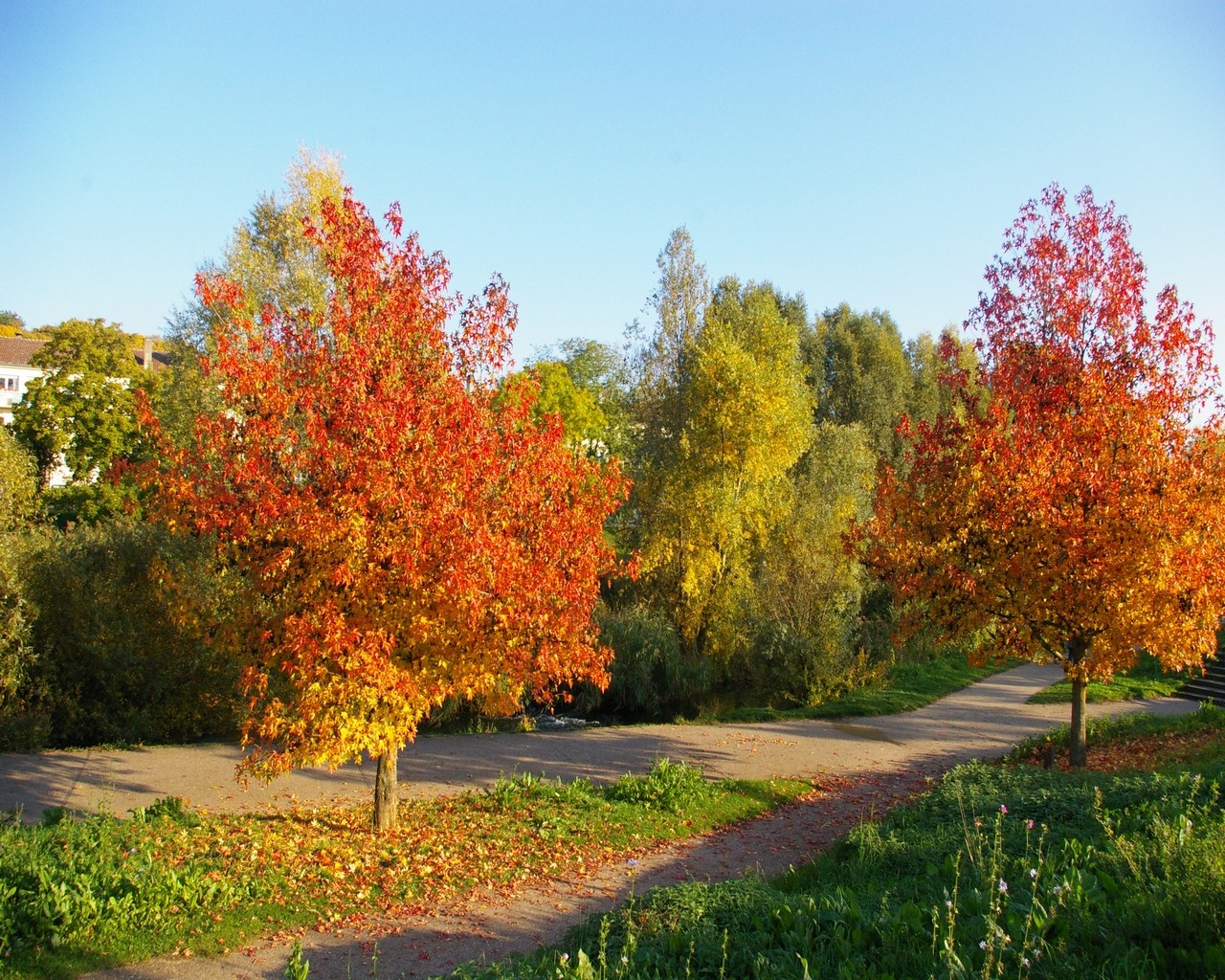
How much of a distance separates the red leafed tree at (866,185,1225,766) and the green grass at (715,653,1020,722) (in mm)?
6541

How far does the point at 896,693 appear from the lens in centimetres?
2098

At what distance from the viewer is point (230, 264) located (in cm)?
2672

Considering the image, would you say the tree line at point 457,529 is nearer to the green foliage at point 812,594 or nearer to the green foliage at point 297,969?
the green foliage at point 812,594

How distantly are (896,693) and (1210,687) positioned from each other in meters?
7.56

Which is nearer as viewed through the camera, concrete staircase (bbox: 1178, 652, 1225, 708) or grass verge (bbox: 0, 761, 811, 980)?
grass verge (bbox: 0, 761, 811, 980)

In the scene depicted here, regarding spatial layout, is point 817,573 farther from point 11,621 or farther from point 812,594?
point 11,621

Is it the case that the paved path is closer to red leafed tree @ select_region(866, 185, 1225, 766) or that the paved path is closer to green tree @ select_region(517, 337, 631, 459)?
red leafed tree @ select_region(866, 185, 1225, 766)

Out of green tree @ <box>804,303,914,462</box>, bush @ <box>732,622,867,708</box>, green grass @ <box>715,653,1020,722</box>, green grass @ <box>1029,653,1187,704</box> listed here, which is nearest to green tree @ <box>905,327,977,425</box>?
green tree @ <box>804,303,914,462</box>

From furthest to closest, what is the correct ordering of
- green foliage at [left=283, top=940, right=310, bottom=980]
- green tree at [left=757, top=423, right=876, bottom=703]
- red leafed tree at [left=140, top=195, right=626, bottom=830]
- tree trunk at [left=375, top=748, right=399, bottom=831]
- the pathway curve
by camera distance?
green tree at [left=757, top=423, right=876, bottom=703], tree trunk at [left=375, top=748, right=399, bottom=831], red leafed tree at [left=140, top=195, right=626, bottom=830], the pathway curve, green foliage at [left=283, top=940, right=310, bottom=980]

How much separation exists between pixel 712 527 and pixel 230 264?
16473 millimetres

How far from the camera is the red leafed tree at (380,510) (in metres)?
8.43

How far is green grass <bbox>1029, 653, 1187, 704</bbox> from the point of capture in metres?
20.5

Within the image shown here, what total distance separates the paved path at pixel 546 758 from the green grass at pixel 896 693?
1.92 ft

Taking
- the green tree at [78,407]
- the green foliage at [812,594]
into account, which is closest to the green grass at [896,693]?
the green foliage at [812,594]
